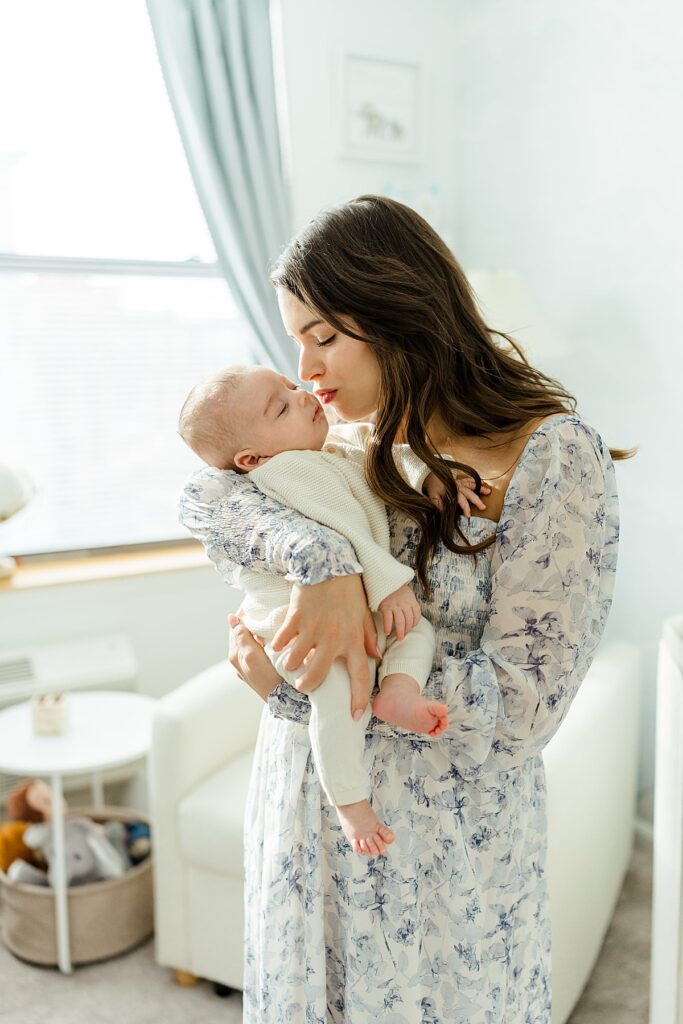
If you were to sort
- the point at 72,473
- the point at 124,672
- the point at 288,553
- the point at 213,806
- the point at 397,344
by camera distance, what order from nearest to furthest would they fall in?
the point at 288,553 → the point at 397,344 → the point at 213,806 → the point at 124,672 → the point at 72,473

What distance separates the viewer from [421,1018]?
108 cm

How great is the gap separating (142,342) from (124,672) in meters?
1.10

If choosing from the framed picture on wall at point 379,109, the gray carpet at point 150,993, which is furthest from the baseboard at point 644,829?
the framed picture on wall at point 379,109

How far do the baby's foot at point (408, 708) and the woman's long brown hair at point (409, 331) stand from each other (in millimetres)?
135

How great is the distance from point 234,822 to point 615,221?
1.92 m

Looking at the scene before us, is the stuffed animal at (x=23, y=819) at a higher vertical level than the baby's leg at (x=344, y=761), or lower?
lower

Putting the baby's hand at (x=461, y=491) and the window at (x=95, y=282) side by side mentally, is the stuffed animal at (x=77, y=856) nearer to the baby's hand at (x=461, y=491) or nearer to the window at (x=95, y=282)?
the window at (x=95, y=282)

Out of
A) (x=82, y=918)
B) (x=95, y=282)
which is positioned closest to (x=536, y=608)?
(x=82, y=918)

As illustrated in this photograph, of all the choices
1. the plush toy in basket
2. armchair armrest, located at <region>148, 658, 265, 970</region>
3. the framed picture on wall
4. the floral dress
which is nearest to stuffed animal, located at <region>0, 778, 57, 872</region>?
the plush toy in basket

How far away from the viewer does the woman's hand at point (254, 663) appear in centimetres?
105

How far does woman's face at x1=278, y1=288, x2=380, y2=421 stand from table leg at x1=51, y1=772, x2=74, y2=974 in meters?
1.33

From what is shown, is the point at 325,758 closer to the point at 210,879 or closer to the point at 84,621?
the point at 210,879

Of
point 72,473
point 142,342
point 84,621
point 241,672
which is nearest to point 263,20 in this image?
point 142,342

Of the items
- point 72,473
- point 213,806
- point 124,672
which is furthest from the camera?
point 72,473
